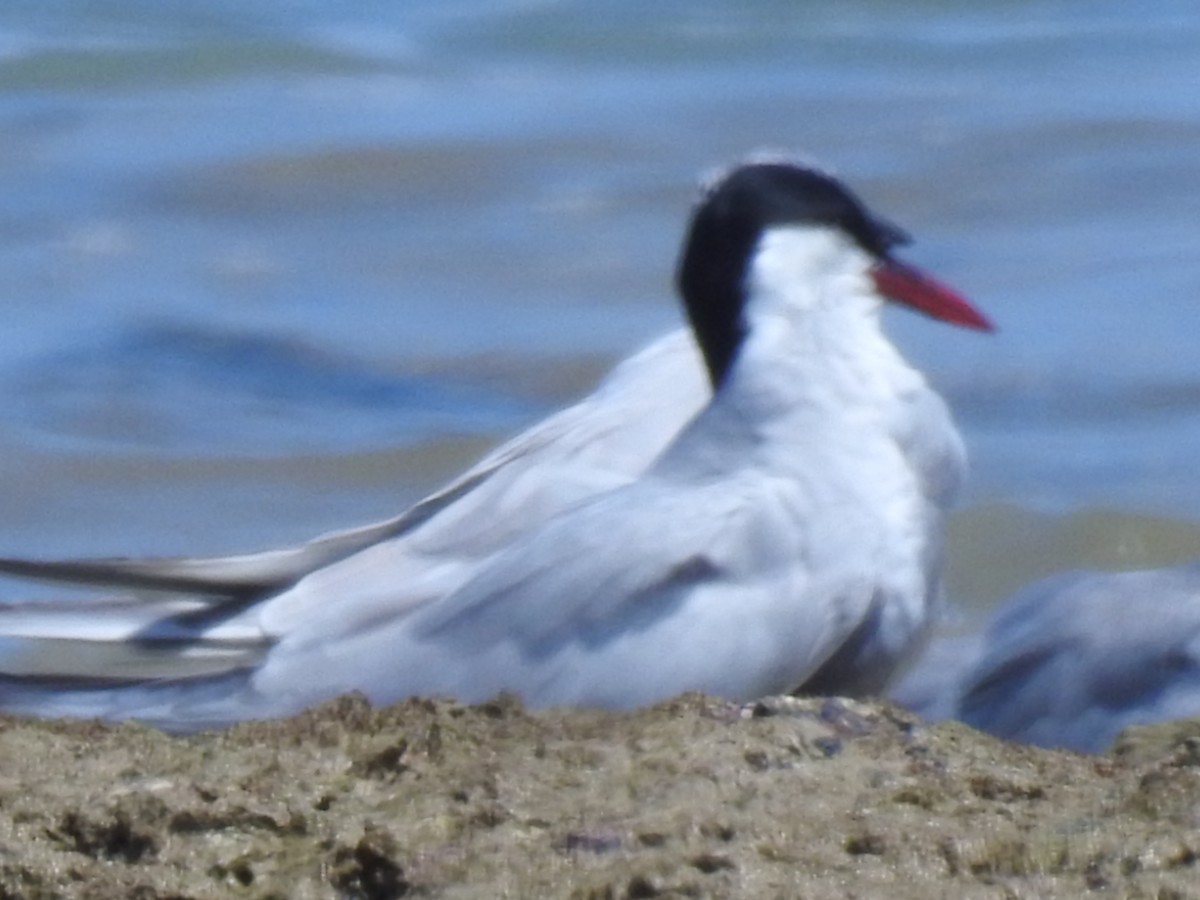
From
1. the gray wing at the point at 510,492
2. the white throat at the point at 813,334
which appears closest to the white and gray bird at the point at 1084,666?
the white throat at the point at 813,334

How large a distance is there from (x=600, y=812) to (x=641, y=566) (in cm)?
155

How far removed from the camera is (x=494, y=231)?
35.4 feet

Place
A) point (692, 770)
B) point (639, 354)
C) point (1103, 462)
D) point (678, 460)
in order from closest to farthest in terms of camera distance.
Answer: point (692, 770)
point (678, 460)
point (639, 354)
point (1103, 462)

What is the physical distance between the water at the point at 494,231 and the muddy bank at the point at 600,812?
3.57 metres

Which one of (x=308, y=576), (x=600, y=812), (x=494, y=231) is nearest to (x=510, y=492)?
(x=308, y=576)

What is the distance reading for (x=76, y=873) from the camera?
287cm

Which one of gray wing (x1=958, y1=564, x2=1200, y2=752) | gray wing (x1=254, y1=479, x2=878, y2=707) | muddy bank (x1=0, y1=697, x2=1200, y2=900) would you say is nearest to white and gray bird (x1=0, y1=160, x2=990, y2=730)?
gray wing (x1=254, y1=479, x2=878, y2=707)

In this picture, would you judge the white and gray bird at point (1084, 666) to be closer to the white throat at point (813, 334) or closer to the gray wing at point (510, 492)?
the white throat at point (813, 334)

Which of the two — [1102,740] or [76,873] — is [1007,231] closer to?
[1102,740]

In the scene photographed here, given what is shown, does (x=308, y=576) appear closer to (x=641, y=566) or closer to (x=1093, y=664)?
(x=641, y=566)

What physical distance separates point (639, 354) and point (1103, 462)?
2404 millimetres

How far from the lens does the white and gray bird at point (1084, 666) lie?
4469mm

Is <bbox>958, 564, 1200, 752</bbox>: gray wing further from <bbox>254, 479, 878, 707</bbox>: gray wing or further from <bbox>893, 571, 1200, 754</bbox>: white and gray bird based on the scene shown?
<bbox>254, 479, 878, 707</bbox>: gray wing

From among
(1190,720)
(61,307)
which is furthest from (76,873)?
(61,307)
